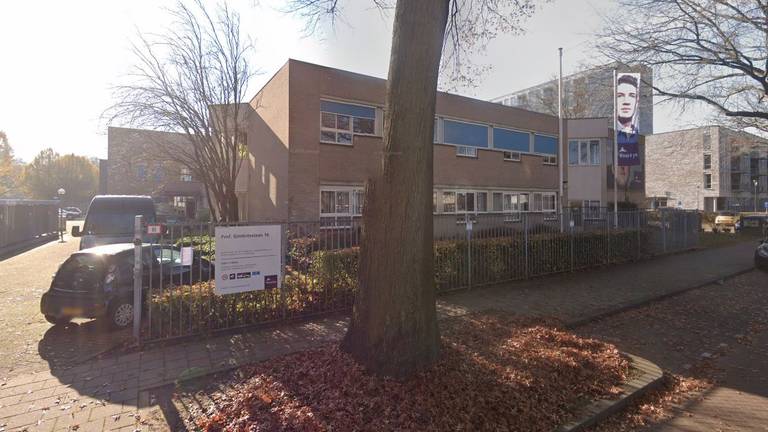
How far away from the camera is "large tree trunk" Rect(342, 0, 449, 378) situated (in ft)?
13.1

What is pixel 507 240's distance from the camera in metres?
9.95

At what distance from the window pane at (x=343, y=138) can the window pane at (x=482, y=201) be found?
7246 mm

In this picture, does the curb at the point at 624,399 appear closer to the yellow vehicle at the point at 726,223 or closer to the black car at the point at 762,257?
the black car at the point at 762,257

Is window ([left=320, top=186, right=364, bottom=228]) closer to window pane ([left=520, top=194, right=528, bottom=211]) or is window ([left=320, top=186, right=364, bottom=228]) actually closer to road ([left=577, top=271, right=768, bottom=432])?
road ([left=577, top=271, right=768, bottom=432])

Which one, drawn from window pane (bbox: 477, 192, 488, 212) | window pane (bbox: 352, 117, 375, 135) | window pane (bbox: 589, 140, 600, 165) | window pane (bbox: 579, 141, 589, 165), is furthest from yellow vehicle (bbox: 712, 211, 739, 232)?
window pane (bbox: 352, 117, 375, 135)

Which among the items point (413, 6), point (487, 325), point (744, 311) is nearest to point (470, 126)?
point (744, 311)

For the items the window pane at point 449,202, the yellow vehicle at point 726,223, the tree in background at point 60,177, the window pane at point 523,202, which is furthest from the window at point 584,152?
the tree in background at point 60,177

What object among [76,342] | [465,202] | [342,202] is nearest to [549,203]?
[465,202]

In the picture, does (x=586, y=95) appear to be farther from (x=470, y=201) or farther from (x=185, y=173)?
(x=185, y=173)

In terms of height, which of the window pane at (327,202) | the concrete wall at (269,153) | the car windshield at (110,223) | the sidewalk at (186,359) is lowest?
the sidewalk at (186,359)

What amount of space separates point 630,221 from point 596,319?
878cm

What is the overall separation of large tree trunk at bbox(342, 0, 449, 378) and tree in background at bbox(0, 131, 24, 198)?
66.1 m

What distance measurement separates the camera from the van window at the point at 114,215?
39.1ft

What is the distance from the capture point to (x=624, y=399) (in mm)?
4051
